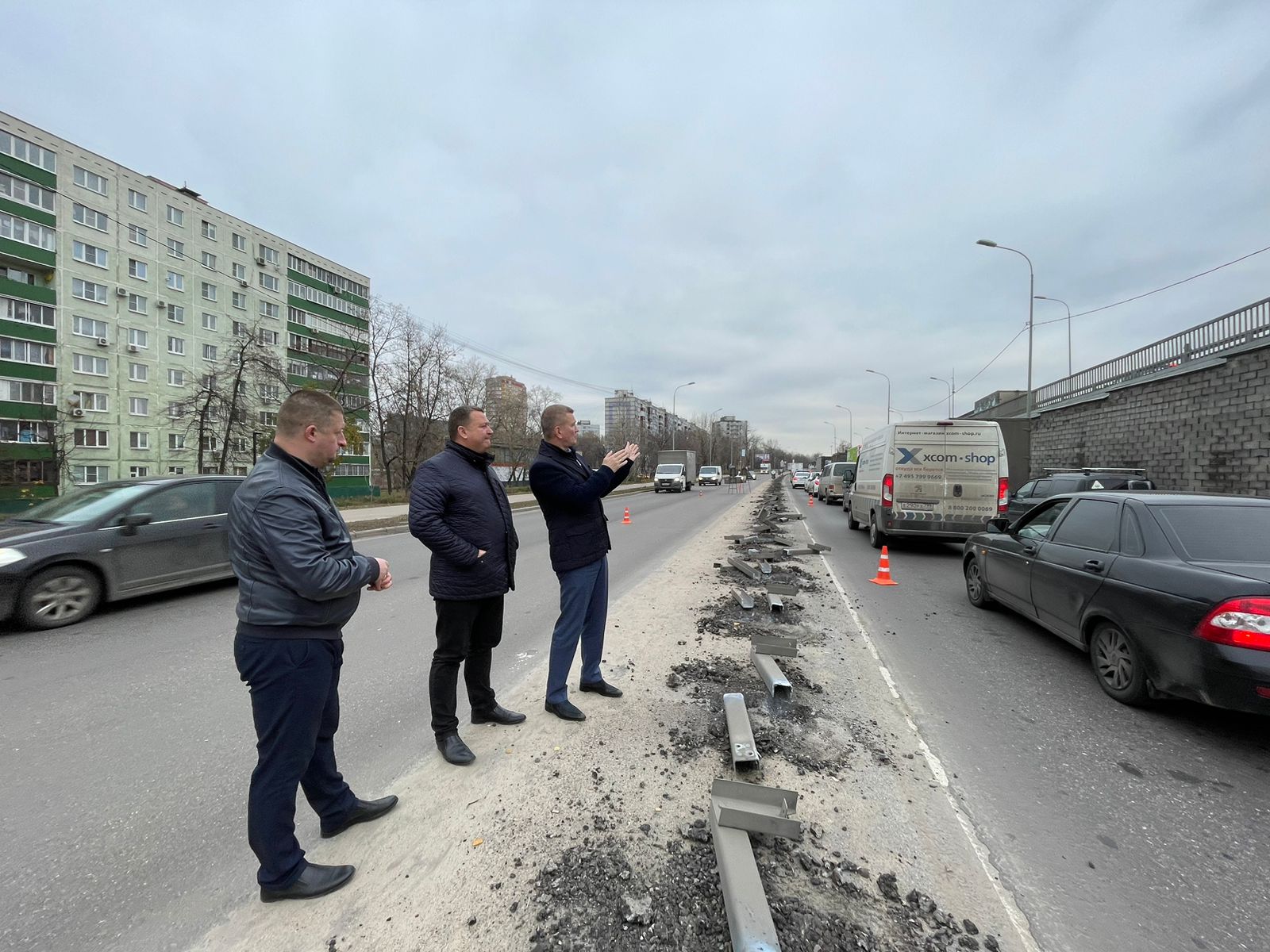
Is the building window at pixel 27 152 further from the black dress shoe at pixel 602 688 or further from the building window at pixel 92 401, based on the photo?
the black dress shoe at pixel 602 688

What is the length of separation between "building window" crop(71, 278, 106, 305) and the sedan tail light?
58.9 metres

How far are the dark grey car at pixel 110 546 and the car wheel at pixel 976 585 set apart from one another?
27.9 ft

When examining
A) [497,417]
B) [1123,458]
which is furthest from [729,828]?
[497,417]

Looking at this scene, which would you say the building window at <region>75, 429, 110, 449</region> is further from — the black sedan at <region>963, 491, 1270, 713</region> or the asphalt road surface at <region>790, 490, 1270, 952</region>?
the black sedan at <region>963, 491, 1270, 713</region>

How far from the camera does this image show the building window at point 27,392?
36.8 meters

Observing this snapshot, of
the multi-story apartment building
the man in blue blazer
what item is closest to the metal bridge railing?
the man in blue blazer

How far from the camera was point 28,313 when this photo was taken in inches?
1502

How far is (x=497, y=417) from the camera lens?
4506 centimetres

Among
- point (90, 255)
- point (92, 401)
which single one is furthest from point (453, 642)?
point (90, 255)

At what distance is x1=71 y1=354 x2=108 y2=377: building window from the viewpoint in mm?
40000

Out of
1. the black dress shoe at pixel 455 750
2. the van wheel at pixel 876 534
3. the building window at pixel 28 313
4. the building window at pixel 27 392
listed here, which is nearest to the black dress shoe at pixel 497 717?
the black dress shoe at pixel 455 750

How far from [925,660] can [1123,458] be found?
1952 cm

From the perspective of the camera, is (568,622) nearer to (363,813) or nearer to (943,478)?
(363,813)

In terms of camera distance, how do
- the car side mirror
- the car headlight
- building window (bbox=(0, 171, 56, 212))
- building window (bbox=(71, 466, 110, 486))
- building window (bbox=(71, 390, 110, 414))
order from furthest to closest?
building window (bbox=(71, 390, 110, 414)), building window (bbox=(71, 466, 110, 486)), building window (bbox=(0, 171, 56, 212)), the car side mirror, the car headlight
